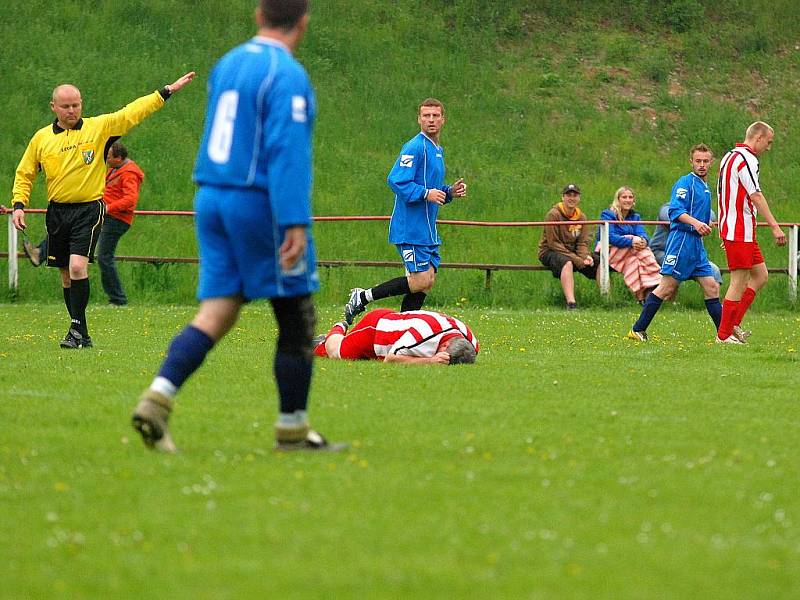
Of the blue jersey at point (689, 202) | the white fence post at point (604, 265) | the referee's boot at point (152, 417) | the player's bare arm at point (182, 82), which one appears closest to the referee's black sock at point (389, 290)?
the blue jersey at point (689, 202)

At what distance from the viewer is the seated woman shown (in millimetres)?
19906

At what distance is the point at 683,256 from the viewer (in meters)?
13.9

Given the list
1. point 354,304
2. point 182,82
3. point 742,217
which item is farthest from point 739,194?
point 182,82

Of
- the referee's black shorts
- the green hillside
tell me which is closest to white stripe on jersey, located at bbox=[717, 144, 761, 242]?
the referee's black shorts

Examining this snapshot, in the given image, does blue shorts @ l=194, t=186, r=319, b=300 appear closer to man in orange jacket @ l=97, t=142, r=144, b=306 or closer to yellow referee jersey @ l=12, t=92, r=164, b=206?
yellow referee jersey @ l=12, t=92, r=164, b=206

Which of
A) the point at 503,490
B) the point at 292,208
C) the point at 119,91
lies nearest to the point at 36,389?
the point at 292,208

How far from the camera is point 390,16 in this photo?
36031 mm

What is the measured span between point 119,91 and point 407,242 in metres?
18.7

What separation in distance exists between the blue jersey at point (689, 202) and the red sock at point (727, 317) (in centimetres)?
87

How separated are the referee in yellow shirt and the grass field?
2194 millimetres

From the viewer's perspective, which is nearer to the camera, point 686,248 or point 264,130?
point 264,130

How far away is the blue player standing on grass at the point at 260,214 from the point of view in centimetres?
597

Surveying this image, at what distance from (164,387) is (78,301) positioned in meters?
6.41

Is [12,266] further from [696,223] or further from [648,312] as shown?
[696,223]
